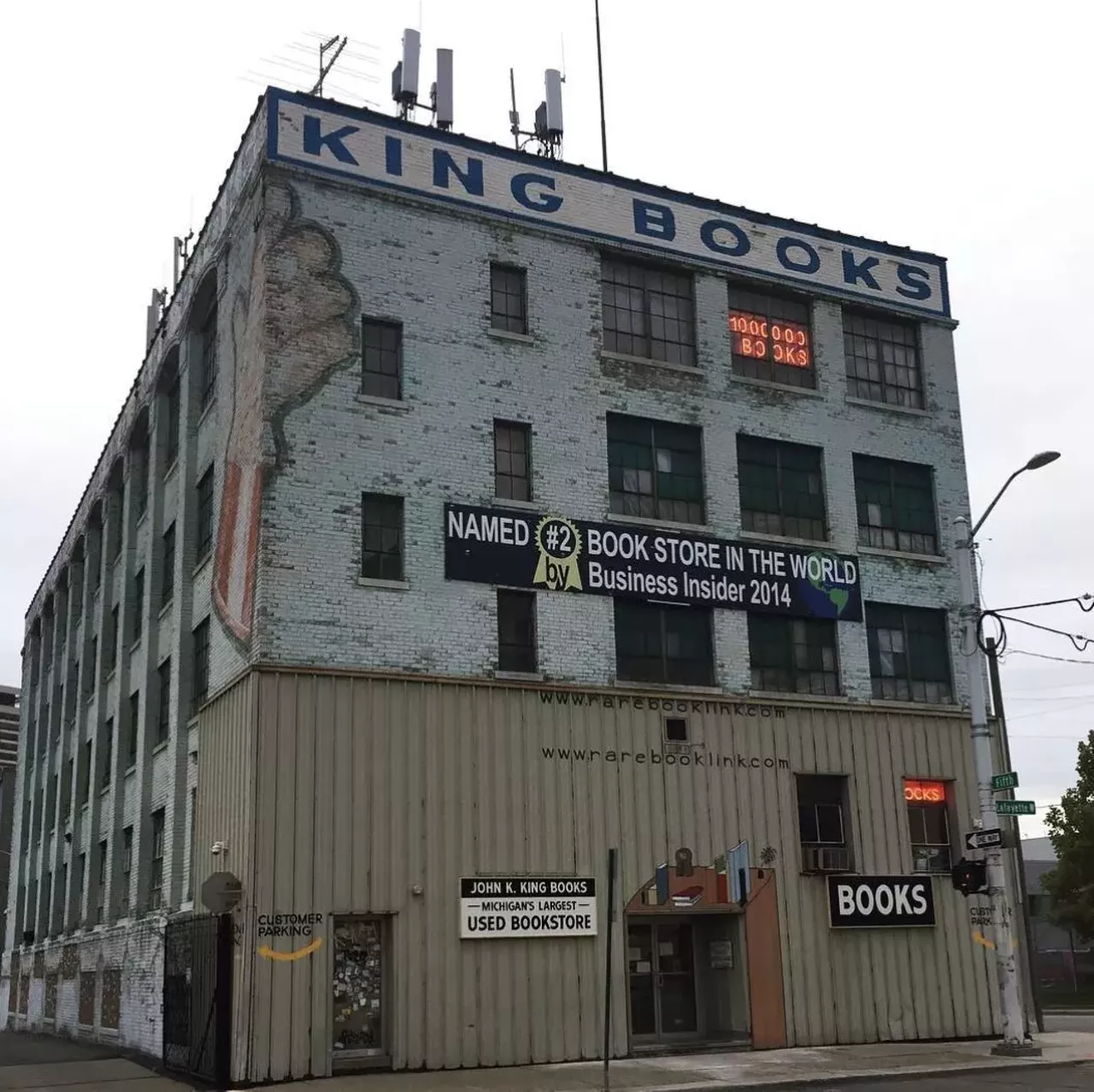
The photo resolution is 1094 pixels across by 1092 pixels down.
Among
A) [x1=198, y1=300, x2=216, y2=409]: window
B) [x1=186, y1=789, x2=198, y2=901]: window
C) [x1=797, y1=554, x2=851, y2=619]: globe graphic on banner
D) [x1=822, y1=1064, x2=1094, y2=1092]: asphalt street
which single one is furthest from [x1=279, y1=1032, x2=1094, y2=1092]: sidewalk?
[x1=198, y1=300, x2=216, y2=409]: window

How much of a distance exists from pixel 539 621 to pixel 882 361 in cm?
1111

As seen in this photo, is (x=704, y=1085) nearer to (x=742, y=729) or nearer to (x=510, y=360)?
(x=742, y=729)

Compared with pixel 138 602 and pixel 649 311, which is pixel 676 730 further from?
pixel 138 602

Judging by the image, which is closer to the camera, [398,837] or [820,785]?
[398,837]

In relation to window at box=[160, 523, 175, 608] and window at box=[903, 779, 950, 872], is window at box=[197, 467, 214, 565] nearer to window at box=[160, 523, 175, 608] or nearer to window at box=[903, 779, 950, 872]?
window at box=[160, 523, 175, 608]

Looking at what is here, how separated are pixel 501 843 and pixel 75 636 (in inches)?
934

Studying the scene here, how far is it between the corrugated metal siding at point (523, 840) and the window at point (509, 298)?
7.29 meters

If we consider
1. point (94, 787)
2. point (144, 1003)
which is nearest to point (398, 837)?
point (144, 1003)

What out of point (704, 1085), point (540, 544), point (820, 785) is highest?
point (540, 544)

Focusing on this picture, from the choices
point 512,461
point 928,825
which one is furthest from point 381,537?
point 928,825

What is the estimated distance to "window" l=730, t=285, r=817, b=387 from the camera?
95.1 ft

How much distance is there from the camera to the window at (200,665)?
26.7m

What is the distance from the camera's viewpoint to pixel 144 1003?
2720cm

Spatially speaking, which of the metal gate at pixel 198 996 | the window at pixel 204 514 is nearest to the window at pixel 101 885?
the metal gate at pixel 198 996
